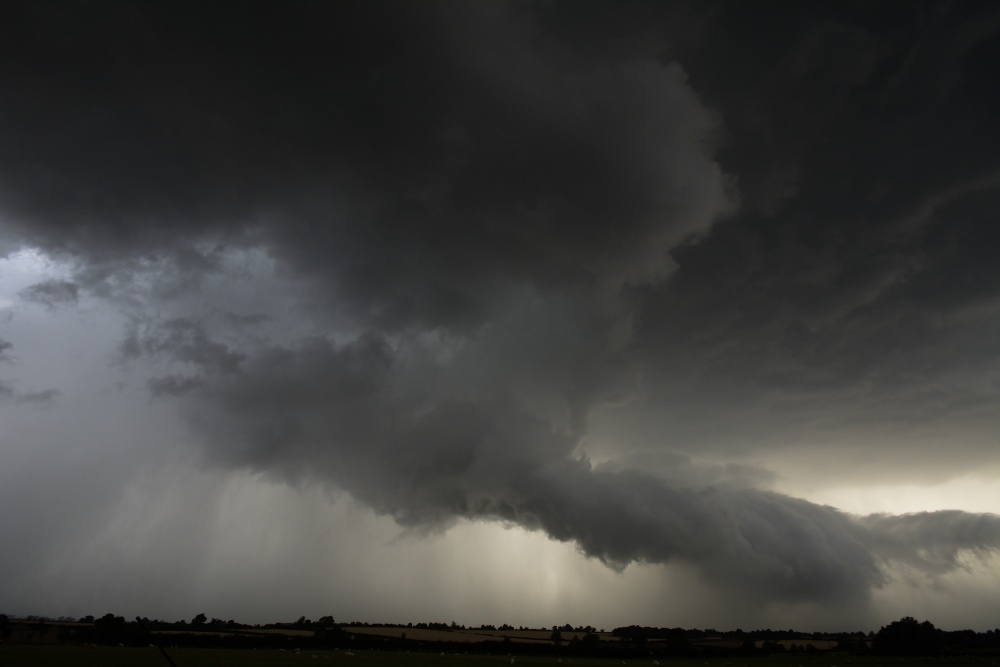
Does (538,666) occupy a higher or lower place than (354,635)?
higher

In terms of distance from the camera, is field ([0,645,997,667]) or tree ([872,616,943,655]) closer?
field ([0,645,997,667])

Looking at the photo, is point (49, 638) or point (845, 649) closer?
point (49, 638)

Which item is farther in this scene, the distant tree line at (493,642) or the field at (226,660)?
the distant tree line at (493,642)

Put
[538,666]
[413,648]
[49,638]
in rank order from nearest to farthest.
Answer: [538,666] → [49,638] → [413,648]

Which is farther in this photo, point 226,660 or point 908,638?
point 908,638

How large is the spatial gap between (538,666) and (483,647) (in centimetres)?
10172

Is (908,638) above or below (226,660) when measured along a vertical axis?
below

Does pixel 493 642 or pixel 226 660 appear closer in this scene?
pixel 226 660

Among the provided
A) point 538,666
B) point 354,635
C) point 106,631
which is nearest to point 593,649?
point 354,635

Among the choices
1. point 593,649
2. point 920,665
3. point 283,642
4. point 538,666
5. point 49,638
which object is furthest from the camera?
point 593,649

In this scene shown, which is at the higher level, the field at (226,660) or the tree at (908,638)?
the field at (226,660)

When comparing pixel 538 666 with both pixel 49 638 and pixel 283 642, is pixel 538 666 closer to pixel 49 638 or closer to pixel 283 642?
pixel 283 642

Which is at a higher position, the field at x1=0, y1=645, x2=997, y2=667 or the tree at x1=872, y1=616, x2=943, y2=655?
the field at x1=0, y1=645, x2=997, y2=667

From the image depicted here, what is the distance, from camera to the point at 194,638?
6156 inches
